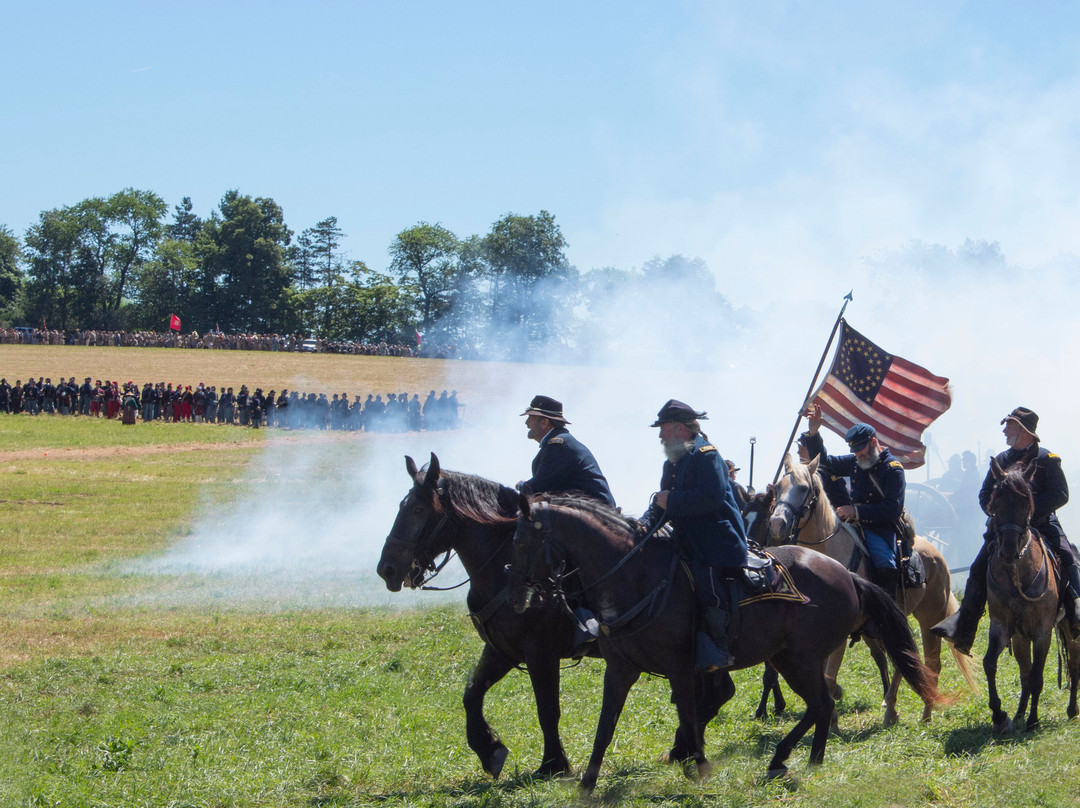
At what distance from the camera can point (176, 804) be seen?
694cm

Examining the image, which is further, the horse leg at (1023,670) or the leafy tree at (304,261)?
the leafy tree at (304,261)

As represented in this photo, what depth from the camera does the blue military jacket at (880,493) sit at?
974cm

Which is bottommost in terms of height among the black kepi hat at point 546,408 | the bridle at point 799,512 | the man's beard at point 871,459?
the bridle at point 799,512

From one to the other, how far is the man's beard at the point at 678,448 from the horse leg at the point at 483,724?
6.75 feet

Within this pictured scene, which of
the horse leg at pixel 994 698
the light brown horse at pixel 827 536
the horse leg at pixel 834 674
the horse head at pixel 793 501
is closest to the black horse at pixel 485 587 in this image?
the horse leg at pixel 834 674

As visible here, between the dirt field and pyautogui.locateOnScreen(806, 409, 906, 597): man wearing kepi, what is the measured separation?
34.2 meters

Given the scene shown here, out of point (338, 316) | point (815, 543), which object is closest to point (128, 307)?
point (338, 316)

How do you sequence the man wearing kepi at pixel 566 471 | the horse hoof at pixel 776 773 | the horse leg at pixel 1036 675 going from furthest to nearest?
the horse leg at pixel 1036 675 < the man wearing kepi at pixel 566 471 < the horse hoof at pixel 776 773

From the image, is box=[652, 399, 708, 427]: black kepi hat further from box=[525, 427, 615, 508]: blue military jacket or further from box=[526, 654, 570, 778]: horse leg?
box=[526, 654, 570, 778]: horse leg

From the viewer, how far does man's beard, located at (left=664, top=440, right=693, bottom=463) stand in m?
7.21

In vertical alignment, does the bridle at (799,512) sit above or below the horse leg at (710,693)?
above

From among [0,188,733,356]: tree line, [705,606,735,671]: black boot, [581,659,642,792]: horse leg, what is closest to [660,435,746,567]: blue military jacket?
[705,606,735,671]: black boot

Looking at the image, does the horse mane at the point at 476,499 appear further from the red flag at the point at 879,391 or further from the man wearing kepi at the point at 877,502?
the red flag at the point at 879,391

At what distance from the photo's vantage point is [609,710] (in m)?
7.01
